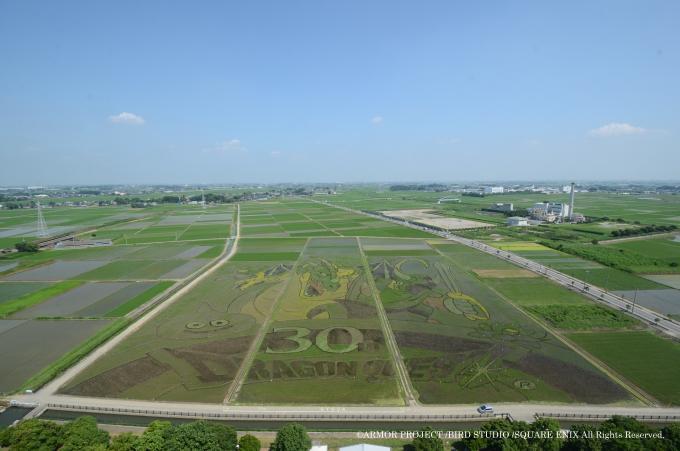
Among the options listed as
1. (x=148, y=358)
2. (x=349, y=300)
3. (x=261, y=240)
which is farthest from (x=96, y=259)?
(x=349, y=300)

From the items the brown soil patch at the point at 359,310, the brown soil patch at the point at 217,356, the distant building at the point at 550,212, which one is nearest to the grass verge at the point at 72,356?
the brown soil patch at the point at 217,356

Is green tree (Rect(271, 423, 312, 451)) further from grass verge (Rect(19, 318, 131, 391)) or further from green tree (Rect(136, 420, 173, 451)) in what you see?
grass verge (Rect(19, 318, 131, 391))

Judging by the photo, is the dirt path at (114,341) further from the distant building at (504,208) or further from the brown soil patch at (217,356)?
the distant building at (504,208)

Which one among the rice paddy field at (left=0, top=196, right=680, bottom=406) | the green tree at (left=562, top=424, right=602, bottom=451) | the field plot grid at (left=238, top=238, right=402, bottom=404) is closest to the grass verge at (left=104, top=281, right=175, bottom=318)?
the rice paddy field at (left=0, top=196, right=680, bottom=406)

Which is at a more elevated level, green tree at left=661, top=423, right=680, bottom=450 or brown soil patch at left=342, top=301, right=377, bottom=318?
green tree at left=661, top=423, right=680, bottom=450

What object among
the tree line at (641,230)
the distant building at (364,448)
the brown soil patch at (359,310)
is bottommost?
the distant building at (364,448)

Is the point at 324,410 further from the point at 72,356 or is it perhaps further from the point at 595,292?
the point at 595,292

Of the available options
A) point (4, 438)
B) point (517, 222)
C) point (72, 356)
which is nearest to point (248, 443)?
point (4, 438)
